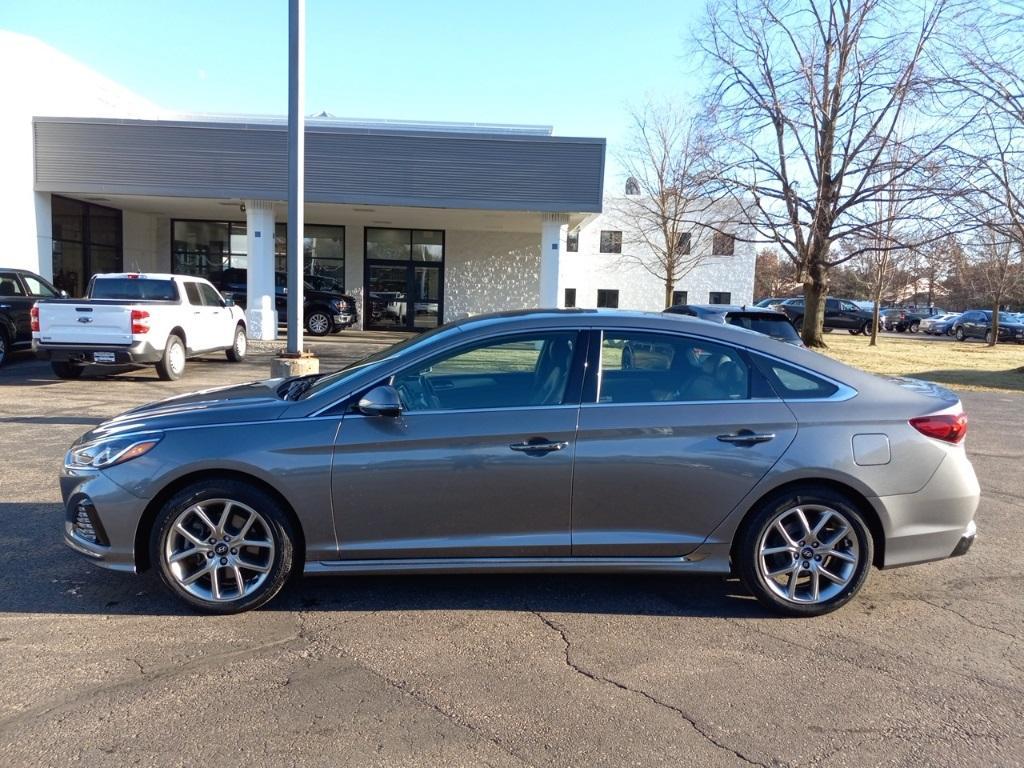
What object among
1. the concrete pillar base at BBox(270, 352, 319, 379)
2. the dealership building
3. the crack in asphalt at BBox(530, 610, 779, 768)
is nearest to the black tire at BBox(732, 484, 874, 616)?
the crack in asphalt at BBox(530, 610, 779, 768)

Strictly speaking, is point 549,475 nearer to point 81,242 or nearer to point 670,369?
point 670,369

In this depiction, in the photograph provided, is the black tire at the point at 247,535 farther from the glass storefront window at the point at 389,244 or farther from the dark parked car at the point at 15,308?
the glass storefront window at the point at 389,244

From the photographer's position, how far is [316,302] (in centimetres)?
2217

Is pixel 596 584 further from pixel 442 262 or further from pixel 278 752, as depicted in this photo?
pixel 442 262

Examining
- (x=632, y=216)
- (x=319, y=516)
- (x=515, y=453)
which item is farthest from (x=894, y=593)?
(x=632, y=216)

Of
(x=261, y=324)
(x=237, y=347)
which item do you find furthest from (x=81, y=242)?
(x=237, y=347)

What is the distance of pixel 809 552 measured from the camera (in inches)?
158

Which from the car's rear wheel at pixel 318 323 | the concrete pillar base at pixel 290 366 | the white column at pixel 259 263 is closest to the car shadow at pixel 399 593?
the concrete pillar base at pixel 290 366

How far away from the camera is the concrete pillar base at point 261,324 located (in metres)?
18.8

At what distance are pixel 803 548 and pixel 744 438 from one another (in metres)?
0.71

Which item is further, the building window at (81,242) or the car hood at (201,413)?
the building window at (81,242)

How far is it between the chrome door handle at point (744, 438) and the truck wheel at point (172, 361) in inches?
413

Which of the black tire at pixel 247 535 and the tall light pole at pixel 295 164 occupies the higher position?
the tall light pole at pixel 295 164

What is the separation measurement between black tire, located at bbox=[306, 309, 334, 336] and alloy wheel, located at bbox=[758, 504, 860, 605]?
19.6 metres
